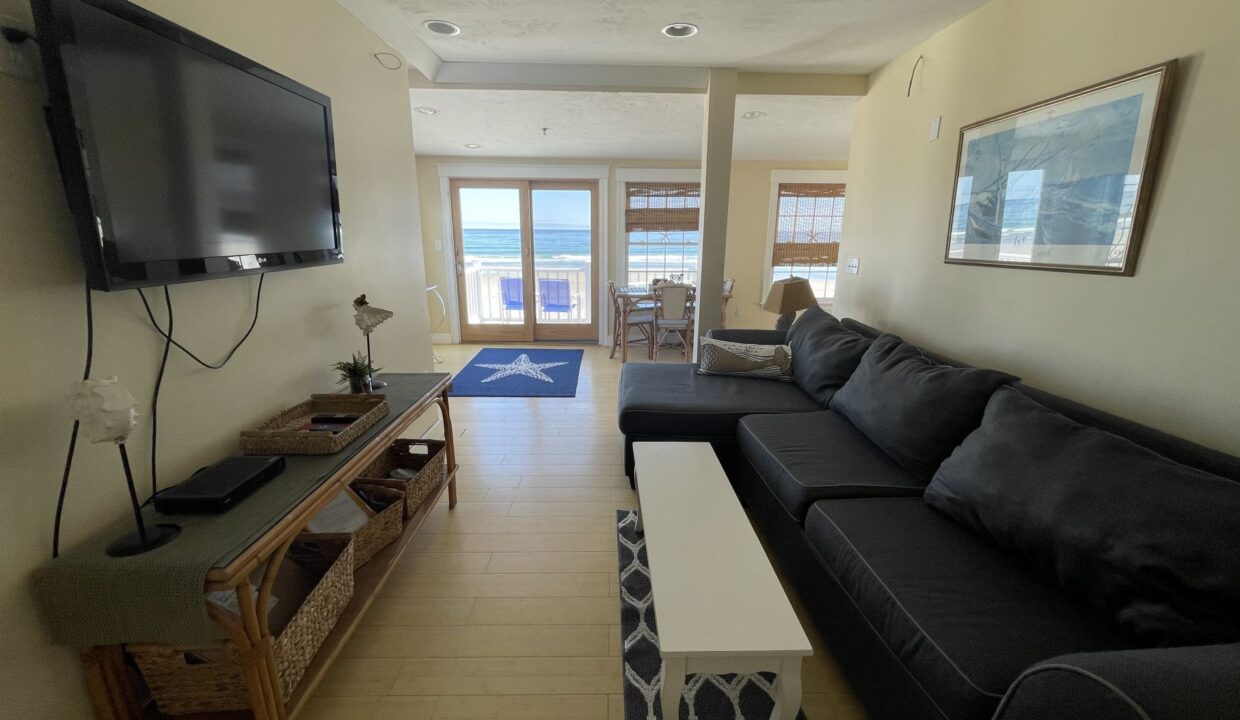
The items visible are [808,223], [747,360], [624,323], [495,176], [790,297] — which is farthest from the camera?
[808,223]

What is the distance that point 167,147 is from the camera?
3.88 ft

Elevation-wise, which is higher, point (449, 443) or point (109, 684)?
point (449, 443)

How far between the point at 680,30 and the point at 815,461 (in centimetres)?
222

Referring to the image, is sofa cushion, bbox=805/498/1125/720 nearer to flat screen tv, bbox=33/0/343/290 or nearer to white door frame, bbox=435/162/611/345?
flat screen tv, bbox=33/0/343/290

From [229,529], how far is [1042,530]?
1.95 m

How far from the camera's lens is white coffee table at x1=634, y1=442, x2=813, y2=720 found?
1074 mm

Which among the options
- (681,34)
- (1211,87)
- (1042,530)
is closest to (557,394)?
(681,34)

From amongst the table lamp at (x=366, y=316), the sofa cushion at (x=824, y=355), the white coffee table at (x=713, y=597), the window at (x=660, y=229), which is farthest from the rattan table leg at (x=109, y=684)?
the window at (x=660, y=229)

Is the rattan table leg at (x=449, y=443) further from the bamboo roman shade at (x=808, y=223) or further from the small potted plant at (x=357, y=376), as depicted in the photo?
the bamboo roman shade at (x=808, y=223)

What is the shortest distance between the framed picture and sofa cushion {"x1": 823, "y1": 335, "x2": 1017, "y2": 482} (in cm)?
50

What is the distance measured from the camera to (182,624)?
98 centimetres

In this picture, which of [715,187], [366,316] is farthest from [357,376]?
[715,187]

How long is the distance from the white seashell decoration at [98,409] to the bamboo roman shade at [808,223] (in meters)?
5.88

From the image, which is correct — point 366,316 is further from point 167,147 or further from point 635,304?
point 635,304
